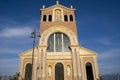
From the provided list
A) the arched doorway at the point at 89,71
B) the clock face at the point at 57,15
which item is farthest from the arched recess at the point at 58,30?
the arched doorway at the point at 89,71

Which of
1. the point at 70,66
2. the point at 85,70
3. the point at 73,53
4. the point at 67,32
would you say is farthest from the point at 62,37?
the point at 85,70

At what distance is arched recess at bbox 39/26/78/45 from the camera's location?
2781 centimetres

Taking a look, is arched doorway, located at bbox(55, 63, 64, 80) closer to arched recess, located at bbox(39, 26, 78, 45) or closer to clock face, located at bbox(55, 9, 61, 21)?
arched recess, located at bbox(39, 26, 78, 45)

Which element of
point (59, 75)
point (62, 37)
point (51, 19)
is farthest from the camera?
point (51, 19)

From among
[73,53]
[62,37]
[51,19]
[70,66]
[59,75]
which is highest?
[51,19]

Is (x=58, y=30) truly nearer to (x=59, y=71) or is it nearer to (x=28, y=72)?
(x=59, y=71)

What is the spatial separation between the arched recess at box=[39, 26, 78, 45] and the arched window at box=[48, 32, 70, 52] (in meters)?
0.69

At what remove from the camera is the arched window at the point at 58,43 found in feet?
90.6

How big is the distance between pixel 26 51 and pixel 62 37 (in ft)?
26.5

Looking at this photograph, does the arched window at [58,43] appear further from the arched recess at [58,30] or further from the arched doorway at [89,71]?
the arched doorway at [89,71]

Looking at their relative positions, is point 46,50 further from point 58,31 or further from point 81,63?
point 81,63

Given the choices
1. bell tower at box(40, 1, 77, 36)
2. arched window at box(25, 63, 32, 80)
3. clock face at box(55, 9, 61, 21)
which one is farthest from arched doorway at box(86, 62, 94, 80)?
clock face at box(55, 9, 61, 21)

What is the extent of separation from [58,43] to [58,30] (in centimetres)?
302

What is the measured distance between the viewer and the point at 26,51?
Answer: 26.9m
